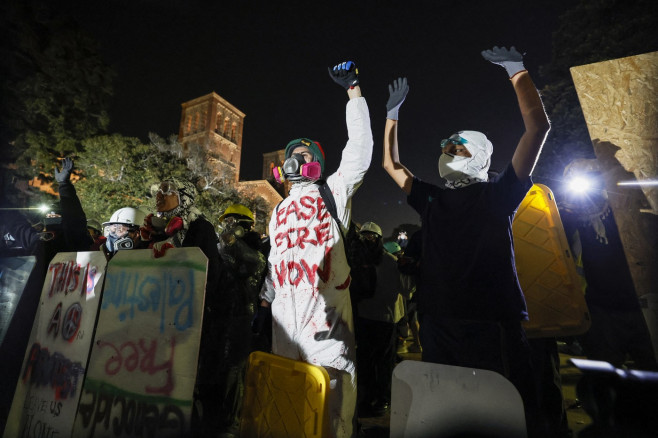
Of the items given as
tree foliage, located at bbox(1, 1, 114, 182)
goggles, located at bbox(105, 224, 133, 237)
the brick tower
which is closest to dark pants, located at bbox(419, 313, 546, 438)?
goggles, located at bbox(105, 224, 133, 237)

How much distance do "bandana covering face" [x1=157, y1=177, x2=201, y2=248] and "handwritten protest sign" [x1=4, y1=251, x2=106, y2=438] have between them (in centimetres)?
62

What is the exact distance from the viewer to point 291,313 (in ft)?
6.89

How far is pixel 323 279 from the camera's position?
2.05 metres

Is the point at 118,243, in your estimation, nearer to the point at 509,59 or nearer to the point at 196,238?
the point at 196,238

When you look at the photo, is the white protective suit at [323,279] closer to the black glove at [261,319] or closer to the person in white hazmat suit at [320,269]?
the person in white hazmat suit at [320,269]

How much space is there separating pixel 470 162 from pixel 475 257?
654 millimetres

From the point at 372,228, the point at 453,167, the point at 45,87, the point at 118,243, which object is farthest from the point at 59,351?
the point at 45,87

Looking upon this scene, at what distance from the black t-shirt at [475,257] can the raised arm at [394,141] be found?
1.44ft

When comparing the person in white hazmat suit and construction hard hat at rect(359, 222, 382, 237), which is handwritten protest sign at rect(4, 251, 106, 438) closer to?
the person in white hazmat suit

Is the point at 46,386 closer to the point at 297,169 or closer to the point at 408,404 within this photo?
the point at 297,169

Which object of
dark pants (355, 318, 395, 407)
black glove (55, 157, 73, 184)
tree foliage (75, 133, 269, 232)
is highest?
tree foliage (75, 133, 269, 232)

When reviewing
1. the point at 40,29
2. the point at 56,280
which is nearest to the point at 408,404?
the point at 56,280

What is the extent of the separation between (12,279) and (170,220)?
2001 millimetres

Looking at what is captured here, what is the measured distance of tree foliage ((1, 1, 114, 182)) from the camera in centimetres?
1352
